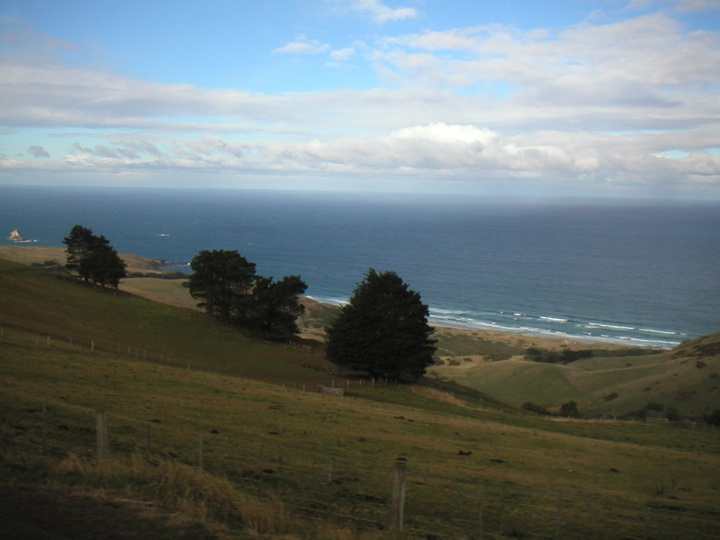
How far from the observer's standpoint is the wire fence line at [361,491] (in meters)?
10.9

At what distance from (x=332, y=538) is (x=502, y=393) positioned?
56606mm

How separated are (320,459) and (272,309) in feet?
153

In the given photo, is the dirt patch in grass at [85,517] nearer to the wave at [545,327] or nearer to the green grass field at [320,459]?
the green grass field at [320,459]

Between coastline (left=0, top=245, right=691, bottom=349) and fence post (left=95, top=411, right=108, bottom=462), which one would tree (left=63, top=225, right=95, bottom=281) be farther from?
fence post (left=95, top=411, right=108, bottom=462)

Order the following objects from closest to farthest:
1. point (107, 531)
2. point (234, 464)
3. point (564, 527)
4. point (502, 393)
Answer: point (107, 531) < point (564, 527) < point (234, 464) < point (502, 393)

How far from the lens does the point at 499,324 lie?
10900 cm

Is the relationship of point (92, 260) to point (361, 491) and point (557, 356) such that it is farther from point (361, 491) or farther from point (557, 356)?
point (557, 356)

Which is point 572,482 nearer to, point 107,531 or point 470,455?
point 470,455

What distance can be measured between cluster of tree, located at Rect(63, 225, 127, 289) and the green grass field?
A: 33.5 meters

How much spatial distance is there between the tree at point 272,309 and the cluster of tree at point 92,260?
68.0ft

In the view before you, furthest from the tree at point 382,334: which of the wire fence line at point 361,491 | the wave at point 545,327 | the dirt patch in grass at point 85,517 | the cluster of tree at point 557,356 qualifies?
the wave at point 545,327

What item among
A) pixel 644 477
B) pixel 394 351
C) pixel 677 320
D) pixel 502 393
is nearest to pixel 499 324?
pixel 677 320

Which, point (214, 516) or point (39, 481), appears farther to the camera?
point (39, 481)

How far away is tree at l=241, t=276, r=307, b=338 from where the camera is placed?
6000 cm
